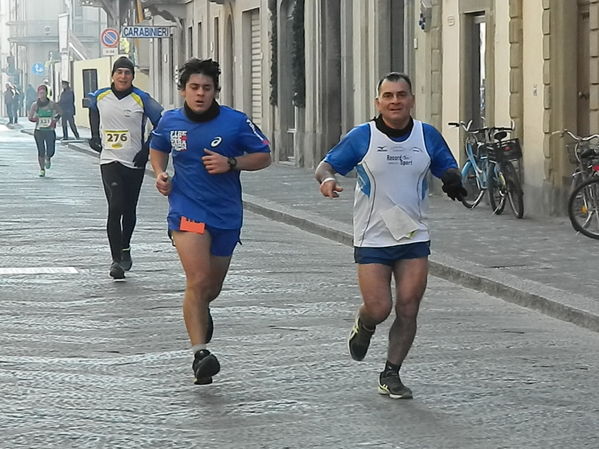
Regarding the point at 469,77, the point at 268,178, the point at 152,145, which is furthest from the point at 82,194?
the point at 152,145

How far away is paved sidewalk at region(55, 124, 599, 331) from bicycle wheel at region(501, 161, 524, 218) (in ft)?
0.47

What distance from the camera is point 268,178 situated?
2938 centimetres

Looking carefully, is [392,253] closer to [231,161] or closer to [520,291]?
[231,161]

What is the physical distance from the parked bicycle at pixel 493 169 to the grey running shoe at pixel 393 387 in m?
11.0

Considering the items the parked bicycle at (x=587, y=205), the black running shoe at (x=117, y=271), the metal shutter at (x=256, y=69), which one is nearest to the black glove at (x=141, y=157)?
the black running shoe at (x=117, y=271)

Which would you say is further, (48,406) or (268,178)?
(268,178)

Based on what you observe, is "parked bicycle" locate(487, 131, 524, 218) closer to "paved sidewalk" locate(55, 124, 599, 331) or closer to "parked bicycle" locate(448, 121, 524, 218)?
"parked bicycle" locate(448, 121, 524, 218)

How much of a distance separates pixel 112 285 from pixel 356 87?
16.1 meters

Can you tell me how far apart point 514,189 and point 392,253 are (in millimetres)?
11348

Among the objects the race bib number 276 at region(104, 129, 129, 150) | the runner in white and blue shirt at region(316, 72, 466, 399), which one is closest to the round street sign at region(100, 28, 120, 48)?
the race bib number 276 at region(104, 129, 129, 150)

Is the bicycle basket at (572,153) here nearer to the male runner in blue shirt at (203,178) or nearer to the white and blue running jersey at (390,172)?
the male runner in blue shirt at (203,178)

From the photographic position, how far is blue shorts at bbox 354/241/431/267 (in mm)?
8320

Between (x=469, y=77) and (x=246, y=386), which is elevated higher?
(x=469, y=77)

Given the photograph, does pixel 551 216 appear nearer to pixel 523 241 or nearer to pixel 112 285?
pixel 523 241
